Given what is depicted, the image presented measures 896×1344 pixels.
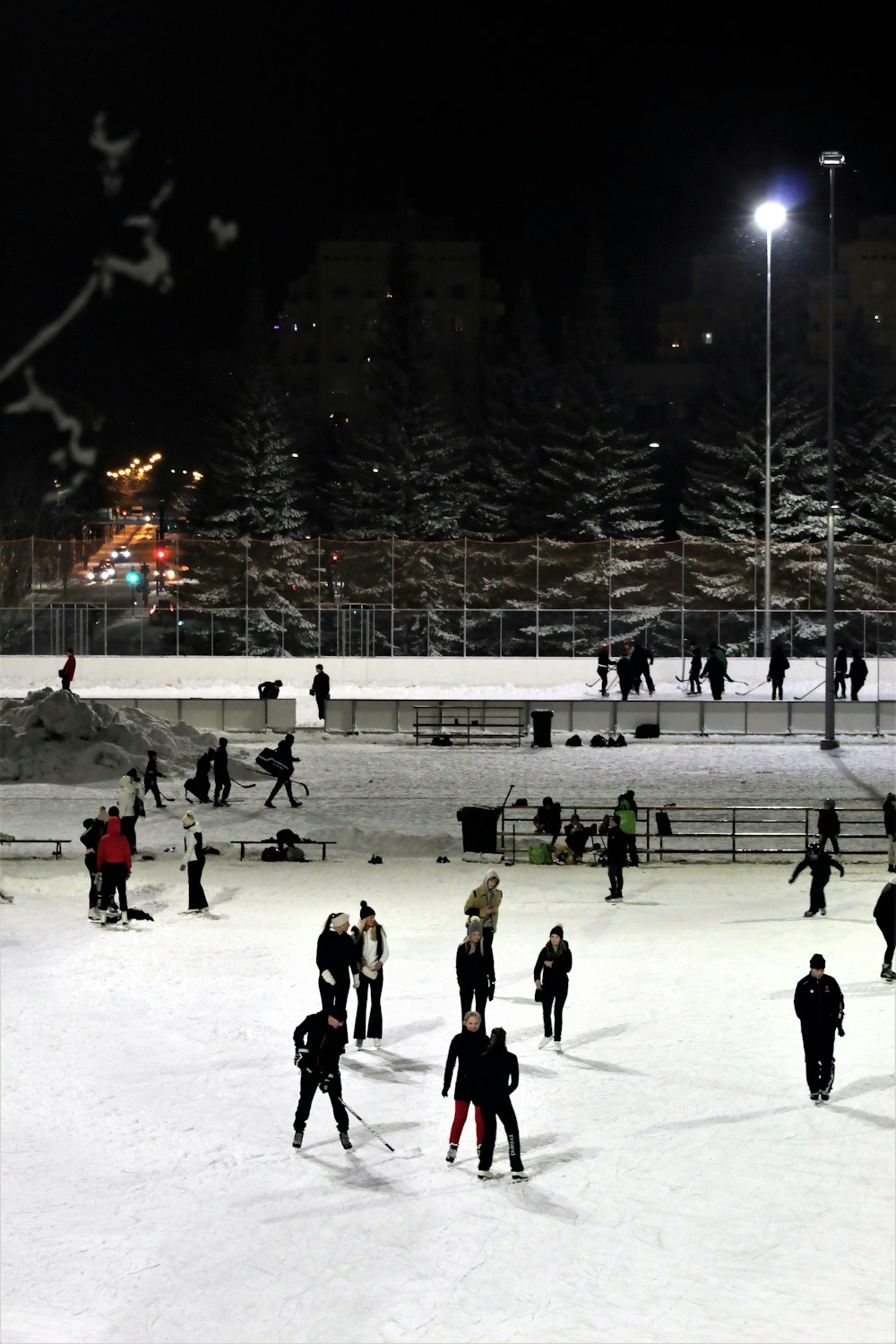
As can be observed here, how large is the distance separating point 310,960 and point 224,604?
27383 millimetres

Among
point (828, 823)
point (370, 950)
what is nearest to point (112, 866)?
point (370, 950)

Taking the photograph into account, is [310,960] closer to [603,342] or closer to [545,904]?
[545,904]

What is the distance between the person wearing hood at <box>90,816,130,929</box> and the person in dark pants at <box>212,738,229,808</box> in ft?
21.8

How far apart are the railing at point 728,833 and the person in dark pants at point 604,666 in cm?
1381

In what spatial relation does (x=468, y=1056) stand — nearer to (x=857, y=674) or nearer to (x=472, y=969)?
(x=472, y=969)

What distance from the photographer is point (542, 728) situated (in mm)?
29531


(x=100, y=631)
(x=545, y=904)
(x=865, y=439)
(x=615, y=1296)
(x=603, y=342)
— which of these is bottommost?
(x=615, y=1296)

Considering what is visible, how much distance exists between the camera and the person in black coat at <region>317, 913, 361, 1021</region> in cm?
1020

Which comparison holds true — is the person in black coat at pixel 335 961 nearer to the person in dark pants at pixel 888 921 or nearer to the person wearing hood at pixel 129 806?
the person in dark pants at pixel 888 921

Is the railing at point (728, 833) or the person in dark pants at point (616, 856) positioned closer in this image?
the person in dark pants at point (616, 856)

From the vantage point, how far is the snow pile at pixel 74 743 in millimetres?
25016

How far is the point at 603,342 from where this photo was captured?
178 feet

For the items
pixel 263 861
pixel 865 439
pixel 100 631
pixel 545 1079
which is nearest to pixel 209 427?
pixel 100 631

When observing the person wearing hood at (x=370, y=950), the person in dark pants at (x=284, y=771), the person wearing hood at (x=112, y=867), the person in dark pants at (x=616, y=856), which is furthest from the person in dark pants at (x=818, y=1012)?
the person in dark pants at (x=284, y=771)
